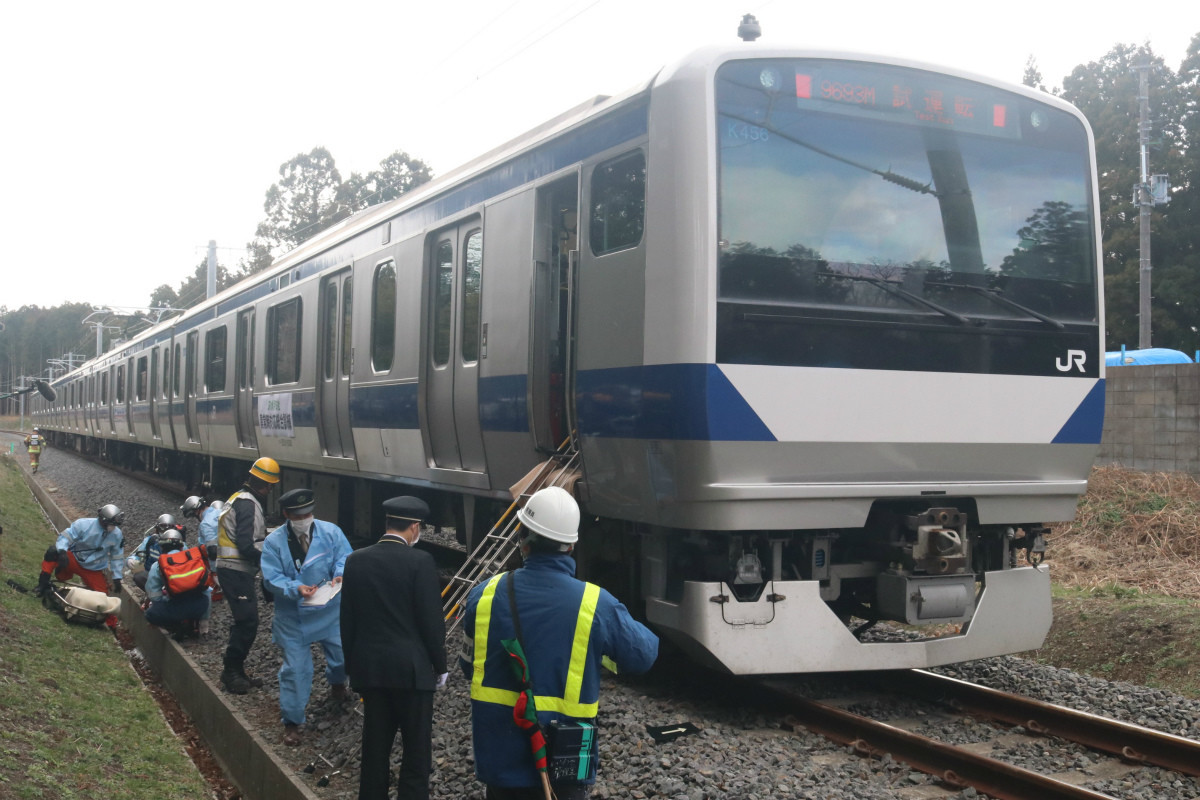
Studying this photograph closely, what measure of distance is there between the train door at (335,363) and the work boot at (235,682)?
3091 mm

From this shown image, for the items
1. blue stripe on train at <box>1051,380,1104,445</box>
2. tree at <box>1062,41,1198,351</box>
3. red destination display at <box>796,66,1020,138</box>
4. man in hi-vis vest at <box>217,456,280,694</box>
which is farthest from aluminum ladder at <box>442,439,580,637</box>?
tree at <box>1062,41,1198,351</box>

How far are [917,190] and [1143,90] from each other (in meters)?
20.3

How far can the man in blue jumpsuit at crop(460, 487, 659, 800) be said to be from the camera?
348 cm

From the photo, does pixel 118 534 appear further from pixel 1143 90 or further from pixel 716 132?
pixel 1143 90

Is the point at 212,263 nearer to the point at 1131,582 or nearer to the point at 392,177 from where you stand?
the point at 392,177

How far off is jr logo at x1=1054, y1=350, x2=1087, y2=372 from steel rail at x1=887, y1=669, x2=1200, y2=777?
72.1 inches

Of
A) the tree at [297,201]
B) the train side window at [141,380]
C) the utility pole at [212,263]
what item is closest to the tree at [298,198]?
the tree at [297,201]

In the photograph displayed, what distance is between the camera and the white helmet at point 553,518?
3.54 metres

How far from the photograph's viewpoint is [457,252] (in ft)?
27.0

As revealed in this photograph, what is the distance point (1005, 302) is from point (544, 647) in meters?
3.91

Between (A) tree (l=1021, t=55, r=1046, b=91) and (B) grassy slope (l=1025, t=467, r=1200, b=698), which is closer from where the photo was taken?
(B) grassy slope (l=1025, t=467, r=1200, b=698)

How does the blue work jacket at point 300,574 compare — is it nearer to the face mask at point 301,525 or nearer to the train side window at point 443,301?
the face mask at point 301,525

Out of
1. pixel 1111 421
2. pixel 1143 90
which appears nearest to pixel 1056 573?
pixel 1111 421

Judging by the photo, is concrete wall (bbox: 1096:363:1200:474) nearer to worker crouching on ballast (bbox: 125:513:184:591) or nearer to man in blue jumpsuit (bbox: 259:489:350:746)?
man in blue jumpsuit (bbox: 259:489:350:746)
